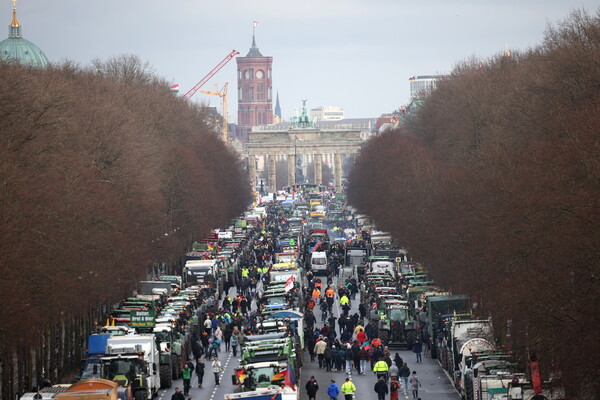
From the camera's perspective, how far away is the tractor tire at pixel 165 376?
53.8 meters

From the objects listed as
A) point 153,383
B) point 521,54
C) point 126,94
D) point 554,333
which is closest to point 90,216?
point 153,383

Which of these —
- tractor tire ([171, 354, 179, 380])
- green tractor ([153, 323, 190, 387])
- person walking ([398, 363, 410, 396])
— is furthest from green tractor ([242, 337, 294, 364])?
tractor tire ([171, 354, 179, 380])

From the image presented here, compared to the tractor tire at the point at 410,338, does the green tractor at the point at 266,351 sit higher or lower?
higher

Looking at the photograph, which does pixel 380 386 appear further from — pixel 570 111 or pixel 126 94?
pixel 126 94

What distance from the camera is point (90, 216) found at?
204ft

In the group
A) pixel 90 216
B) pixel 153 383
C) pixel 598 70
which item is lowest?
pixel 153 383

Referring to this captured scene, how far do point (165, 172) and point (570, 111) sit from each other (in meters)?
44.5

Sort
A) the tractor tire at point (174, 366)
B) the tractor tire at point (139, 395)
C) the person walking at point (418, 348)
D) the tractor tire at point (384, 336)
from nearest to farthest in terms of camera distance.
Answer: the tractor tire at point (139, 395) < the tractor tire at point (174, 366) < the person walking at point (418, 348) < the tractor tire at point (384, 336)

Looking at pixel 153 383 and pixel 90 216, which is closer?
pixel 153 383

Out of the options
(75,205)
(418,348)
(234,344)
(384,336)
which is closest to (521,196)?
(418,348)

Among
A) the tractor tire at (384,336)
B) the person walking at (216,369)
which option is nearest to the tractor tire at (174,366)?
the person walking at (216,369)

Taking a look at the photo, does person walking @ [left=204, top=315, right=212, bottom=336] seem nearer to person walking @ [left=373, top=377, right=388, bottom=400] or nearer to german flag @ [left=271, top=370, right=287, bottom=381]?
person walking @ [left=373, top=377, right=388, bottom=400]

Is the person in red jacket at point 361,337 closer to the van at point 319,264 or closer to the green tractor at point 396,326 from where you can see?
the green tractor at point 396,326

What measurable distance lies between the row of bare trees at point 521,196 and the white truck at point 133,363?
10696mm
